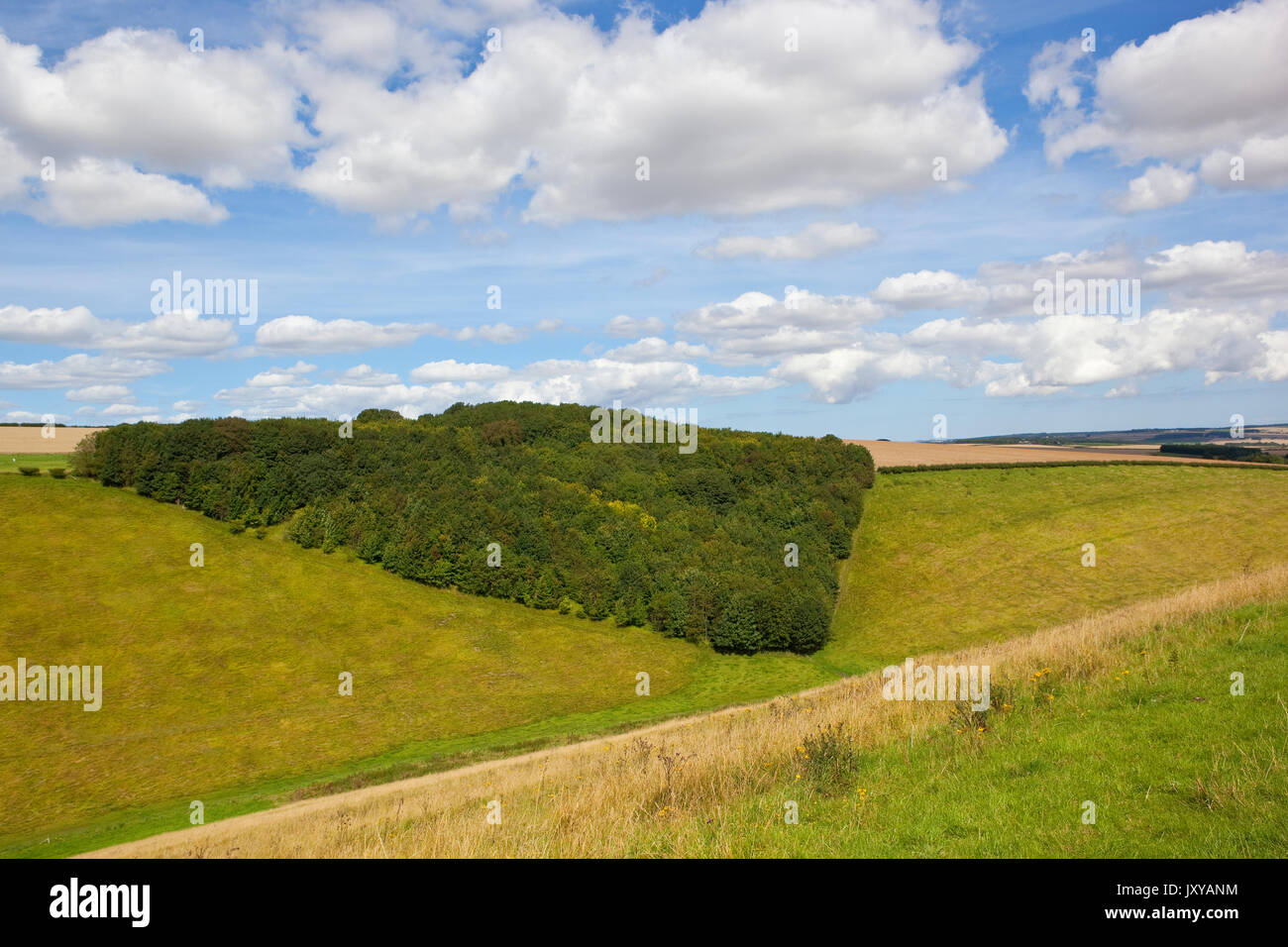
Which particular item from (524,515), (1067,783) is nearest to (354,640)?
(524,515)

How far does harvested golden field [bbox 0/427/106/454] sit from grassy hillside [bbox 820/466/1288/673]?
219 feet

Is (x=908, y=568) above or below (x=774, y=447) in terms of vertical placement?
below

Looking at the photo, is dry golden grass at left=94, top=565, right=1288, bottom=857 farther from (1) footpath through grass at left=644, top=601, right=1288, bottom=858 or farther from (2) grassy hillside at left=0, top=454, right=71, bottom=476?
(2) grassy hillside at left=0, top=454, right=71, bottom=476

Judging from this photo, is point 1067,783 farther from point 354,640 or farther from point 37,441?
point 37,441

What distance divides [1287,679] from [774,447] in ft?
221

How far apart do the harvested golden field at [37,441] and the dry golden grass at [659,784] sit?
61463mm

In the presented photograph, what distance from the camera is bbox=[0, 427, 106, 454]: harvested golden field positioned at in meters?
63.1

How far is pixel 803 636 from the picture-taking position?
53.3 m

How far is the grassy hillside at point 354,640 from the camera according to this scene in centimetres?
3097

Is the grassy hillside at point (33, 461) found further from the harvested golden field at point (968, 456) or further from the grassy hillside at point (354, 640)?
the harvested golden field at point (968, 456)

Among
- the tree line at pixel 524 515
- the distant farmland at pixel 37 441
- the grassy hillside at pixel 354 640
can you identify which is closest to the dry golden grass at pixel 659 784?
the grassy hillside at pixel 354 640

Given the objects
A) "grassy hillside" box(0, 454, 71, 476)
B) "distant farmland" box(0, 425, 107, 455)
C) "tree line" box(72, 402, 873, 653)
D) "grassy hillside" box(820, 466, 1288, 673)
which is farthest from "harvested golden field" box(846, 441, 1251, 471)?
"distant farmland" box(0, 425, 107, 455)
